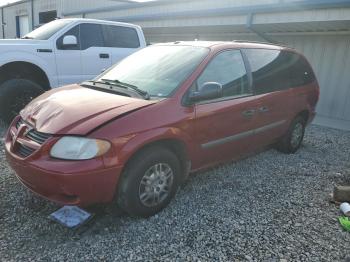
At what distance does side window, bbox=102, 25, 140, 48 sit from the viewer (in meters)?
7.15

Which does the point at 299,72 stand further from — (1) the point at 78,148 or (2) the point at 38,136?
(2) the point at 38,136

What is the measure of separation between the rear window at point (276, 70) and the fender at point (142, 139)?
4.87ft

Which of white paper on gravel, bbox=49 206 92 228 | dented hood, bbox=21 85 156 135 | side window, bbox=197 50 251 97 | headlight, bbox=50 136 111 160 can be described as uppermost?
side window, bbox=197 50 251 97

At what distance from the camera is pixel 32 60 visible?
600cm

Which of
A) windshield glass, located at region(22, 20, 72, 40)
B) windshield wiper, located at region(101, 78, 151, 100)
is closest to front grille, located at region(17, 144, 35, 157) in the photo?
windshield wiper, located at region(101, 78, 151, 100)

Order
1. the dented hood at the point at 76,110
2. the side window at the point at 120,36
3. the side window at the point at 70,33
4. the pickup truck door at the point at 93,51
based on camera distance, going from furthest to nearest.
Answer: the side window at the point at 120,36, the pickup truck door at the point at 93,51, the side window at the point at 70,33, the dented hood at the point at 76,110

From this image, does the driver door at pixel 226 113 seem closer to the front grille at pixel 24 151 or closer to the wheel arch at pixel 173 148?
the wheel arch at pixel 173 148

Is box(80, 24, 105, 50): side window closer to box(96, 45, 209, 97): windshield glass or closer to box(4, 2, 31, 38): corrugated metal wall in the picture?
box(96, 45, 209, 97): windshield glass

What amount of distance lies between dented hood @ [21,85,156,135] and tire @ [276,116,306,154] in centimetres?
288

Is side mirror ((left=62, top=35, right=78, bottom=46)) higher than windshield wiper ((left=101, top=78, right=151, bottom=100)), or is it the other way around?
side mirror ((left=62, top=35, right=78, bottom=46))

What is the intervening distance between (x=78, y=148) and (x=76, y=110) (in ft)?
1.52

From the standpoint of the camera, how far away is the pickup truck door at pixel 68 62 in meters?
6.36

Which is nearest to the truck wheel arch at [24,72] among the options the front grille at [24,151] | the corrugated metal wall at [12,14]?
the front grille at [24,151]

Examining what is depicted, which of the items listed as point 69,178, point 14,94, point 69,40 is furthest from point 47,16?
point 69,178
